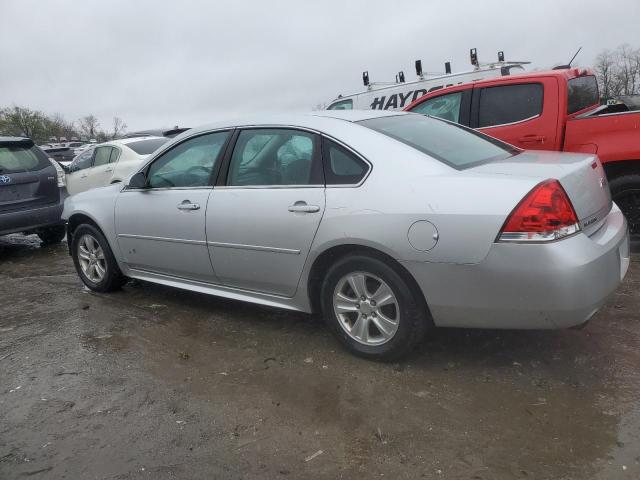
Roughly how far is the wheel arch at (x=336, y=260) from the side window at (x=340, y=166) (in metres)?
0.39

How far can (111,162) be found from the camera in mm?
10195

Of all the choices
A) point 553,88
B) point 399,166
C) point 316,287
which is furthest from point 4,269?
point 553,88

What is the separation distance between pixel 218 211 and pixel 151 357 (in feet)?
3.49

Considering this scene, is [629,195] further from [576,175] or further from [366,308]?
[366,308]

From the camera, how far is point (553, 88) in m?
5.54

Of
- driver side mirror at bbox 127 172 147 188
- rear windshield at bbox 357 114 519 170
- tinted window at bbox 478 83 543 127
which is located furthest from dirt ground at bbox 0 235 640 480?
tinted window at bbox 478 83 543 127

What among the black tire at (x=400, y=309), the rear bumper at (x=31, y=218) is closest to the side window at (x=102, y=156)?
the rear bumper at (x=31, y=218)

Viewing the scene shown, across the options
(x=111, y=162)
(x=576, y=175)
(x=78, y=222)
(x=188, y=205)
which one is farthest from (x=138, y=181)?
(x=111, y=162)

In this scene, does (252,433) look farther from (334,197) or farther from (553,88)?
(553,88)

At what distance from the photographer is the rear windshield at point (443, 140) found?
335cm

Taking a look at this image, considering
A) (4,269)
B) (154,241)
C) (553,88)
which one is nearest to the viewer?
(154,241)

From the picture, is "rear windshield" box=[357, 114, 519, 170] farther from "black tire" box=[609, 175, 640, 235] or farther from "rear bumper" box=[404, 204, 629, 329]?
"black tire" box=[609, 175, 640, 235]

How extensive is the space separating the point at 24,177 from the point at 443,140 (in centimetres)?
583

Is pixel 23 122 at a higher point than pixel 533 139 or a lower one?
higher
